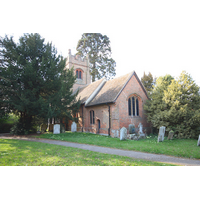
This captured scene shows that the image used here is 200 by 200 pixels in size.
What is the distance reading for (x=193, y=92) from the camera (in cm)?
1460

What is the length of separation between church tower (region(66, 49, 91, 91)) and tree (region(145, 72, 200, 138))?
20.5 metres

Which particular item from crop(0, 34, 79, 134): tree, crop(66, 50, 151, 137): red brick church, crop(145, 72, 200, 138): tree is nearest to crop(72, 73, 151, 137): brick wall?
crop(66, 50, 151, 137): red brick church

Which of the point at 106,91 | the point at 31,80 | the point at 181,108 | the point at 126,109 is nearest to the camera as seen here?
the point at 181,108

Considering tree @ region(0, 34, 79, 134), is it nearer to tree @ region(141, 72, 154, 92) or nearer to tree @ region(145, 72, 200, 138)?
tree @ region(145, 72, 200, 138)

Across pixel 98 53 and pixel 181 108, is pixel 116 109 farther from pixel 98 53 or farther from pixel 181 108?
pixel 98 53

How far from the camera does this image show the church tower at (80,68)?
31.8m

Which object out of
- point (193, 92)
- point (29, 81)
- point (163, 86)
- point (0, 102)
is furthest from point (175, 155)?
point (0, 102)

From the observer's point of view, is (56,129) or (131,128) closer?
(131,128)

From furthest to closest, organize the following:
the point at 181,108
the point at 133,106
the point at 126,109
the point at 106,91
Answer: the point at 106,91 → the point at 133,106 → the point at 126,109 → the point at 181,108

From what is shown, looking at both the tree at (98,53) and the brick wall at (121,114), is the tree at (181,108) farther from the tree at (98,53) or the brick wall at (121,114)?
the tree at (98,53)

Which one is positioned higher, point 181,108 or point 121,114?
point 181,108

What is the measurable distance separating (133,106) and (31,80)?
42.6 ft

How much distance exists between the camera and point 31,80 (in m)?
15.3

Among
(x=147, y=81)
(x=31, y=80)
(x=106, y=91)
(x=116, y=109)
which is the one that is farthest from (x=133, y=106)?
(x=147, y=81)
